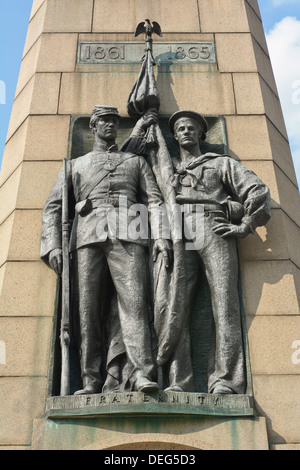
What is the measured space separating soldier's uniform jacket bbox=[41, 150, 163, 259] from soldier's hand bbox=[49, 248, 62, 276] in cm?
8

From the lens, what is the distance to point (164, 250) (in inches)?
304

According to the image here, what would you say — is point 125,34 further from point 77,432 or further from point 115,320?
point 77,432

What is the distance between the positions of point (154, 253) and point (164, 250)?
6.7 inches

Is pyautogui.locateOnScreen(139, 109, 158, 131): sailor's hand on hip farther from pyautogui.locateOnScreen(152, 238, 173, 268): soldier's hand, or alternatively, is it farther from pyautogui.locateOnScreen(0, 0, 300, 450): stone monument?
pyautogui.locateOnScreen(152, 238, 173, 268): soldier's hand

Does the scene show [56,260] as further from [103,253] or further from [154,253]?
[154,253]

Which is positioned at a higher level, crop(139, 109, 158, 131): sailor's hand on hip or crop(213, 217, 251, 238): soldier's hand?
crop(139, 109, 158, 131): sailor's hand on hip

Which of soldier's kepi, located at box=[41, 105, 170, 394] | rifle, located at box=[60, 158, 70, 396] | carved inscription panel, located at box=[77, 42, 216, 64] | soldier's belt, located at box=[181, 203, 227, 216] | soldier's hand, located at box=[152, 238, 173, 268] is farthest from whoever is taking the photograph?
carved inscription panel, located at box=[77, 42, 216, 64]

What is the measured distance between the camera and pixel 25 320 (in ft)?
25.1

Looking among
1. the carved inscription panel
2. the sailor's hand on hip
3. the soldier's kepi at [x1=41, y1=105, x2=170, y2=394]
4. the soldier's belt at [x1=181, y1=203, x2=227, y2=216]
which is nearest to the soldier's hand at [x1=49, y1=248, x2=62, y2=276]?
the soldier's kepi at [x1=41, y1=105, x2=170, y2=394]

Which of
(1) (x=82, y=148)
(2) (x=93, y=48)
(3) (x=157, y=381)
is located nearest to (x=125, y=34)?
(2) (x=93, y=48)

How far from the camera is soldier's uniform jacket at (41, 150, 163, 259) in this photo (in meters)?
7.86

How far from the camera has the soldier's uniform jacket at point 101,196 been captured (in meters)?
7.86

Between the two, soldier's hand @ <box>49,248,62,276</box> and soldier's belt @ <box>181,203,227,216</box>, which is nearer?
soldier's hand @ <box>49,248,62,276</box>

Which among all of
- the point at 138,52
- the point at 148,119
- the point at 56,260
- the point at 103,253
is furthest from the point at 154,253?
the point at 138,52
